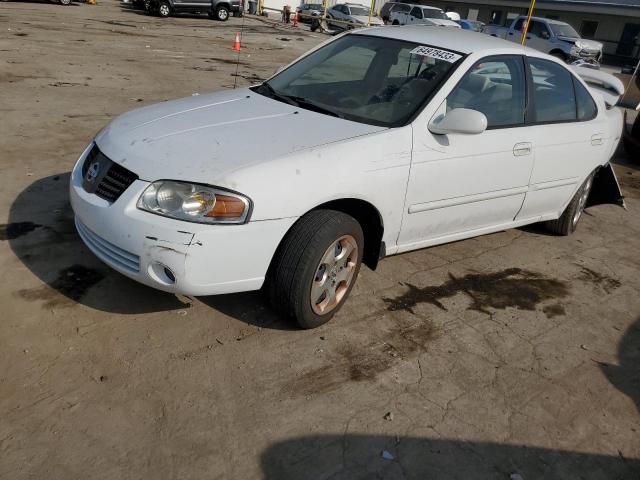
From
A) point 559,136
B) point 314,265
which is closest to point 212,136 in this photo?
point 314,265

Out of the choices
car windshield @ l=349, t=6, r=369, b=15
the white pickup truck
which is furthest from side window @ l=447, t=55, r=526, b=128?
car windshield @ l=349, t=6, r=369, b=15

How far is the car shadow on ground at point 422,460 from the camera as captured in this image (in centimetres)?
239

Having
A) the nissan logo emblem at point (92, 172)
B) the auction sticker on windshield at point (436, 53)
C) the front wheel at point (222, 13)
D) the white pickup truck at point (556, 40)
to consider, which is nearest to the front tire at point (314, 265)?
the nissan logo emblem at point (92, 172)

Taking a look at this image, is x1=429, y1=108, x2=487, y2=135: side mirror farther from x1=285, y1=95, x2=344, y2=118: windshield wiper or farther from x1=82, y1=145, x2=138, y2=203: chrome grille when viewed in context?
x1=82, y1=145, x2=138, y2=203: chrome grille

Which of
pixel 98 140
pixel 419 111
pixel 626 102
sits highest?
A: pixel 419 111

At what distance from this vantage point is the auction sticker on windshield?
377 centimetres

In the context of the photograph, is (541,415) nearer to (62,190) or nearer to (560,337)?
(560,337)

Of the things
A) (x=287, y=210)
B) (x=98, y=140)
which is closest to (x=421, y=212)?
(x=287, y=210)

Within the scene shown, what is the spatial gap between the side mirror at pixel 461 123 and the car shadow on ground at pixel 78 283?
1.53 meters

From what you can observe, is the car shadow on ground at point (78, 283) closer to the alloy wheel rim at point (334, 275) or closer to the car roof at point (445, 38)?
the alloy wheel rim at point (334, 275)

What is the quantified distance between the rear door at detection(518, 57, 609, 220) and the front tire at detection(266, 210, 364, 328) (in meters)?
1.86

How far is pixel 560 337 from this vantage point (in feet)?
11.9

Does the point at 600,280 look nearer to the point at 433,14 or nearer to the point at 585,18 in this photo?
the point at 433,14

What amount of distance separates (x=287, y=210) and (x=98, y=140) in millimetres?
1389
